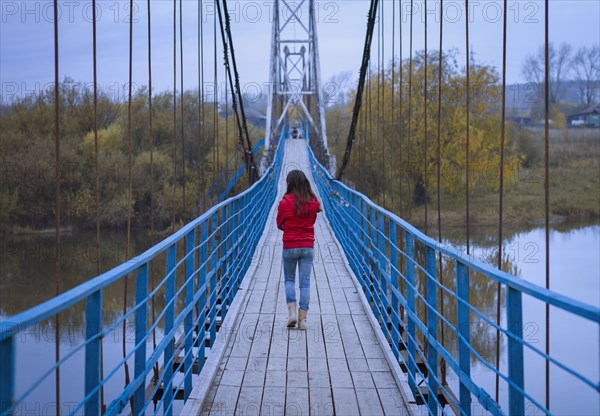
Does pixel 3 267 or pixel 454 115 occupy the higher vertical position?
pixel 454 115

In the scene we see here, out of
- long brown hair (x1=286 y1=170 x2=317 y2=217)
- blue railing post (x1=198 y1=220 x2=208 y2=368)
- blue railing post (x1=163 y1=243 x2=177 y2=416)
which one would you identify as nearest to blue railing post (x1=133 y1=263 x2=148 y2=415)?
blue railing post (x1=163 y1=243 x2=177 y2=416)

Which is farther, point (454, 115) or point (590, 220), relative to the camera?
point (590, 220)

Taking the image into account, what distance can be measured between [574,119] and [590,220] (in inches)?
997

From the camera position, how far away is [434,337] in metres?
2.96

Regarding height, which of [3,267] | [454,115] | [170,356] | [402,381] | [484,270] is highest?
[454,115]

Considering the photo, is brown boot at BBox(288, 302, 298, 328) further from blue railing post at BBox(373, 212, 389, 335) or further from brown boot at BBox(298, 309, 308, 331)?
blue railing post at BBox(373, 212, 389, 335)

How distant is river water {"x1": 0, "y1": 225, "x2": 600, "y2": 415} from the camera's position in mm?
14570

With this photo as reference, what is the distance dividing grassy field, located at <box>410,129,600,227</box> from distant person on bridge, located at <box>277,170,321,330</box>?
19.6 metres

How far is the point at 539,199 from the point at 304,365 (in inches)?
996

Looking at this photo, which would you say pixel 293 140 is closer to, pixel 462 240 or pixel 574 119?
pixel 462 240

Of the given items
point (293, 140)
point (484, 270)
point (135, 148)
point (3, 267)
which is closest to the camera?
point (484, 270)

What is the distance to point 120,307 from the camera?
723 inches

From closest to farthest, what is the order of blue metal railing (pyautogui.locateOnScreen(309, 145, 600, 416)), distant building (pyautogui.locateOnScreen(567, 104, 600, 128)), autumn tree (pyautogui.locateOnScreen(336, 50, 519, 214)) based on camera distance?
blue metal railing (pyautogui.locateOnScreen(309, 145, 600, 416))
autumn tree (pyautogui.locateOnScreen(336, 50, 519, 214))
distant building (pyautogui.locateOnScreen(567, 104, 600, 128))

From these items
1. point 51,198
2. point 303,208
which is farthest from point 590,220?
point 303,208
